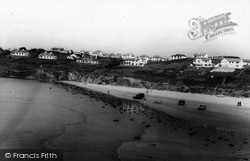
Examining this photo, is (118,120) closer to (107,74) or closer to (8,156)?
(8,156)

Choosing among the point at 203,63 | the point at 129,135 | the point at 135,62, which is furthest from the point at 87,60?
the point at 129,135

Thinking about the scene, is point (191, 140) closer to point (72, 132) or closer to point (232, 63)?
point (72, 132)

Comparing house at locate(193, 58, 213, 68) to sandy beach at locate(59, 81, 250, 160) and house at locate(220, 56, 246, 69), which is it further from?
sandy beach at locate(59, 81, 250, 160)

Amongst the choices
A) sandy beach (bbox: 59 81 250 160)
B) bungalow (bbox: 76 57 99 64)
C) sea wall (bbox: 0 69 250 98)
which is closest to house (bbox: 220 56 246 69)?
sea wall (bbox: 0 69 250 98)

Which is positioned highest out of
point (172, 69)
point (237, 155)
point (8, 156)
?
point (172, 69)

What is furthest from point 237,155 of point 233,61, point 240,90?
point 233,61

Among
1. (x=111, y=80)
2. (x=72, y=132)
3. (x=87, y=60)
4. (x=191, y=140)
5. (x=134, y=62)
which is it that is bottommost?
(x=191, y=140)

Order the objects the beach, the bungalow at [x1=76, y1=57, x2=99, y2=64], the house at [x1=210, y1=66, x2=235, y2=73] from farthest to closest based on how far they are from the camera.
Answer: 1. the bungalow at [x1=76, y1=57, x2=99, y2=64]
2. the house at [x1=210, y1=66, x2=235, y2=73]
3. the beach

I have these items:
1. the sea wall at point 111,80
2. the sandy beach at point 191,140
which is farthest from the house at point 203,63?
the sandy beach at point 191,140

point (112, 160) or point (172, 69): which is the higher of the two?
point (172, 69)

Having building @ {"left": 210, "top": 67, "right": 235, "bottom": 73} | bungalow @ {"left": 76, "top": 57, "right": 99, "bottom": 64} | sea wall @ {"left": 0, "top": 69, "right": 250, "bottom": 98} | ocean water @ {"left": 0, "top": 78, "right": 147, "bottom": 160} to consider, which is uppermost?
bungalow @ {"left": 76, "top": 57, "right": 99, "bottom": 64}

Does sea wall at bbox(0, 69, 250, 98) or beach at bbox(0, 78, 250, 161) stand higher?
sea wall at bbox(0, 69, 250, 98)
